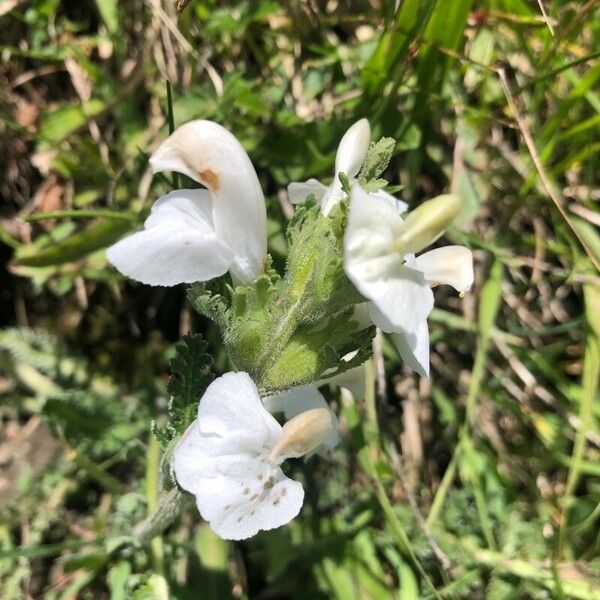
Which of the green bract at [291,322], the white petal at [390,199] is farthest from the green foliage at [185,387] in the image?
the white petal at [390,199]

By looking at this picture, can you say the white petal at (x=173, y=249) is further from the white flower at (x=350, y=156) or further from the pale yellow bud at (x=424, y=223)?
the pale yellow bud at (x=424, y=223)

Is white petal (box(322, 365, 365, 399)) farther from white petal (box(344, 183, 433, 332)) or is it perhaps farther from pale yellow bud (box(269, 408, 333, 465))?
white petal (box(344, 183, 433, 332))

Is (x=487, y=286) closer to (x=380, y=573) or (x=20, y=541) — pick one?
(x=380, y=573)

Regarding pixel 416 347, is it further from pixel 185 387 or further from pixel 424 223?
pixel 185 387

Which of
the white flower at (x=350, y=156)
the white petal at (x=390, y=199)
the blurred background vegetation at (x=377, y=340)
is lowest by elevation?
the blurred background vegetation at (x=377, y=340)

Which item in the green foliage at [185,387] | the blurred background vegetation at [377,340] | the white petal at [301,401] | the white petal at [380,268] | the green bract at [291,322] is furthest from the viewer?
the blurred background vegetation at [377,340]

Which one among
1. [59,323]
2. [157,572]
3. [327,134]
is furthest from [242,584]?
[327,134]

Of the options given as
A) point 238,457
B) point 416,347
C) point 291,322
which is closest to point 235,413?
point 238,457
